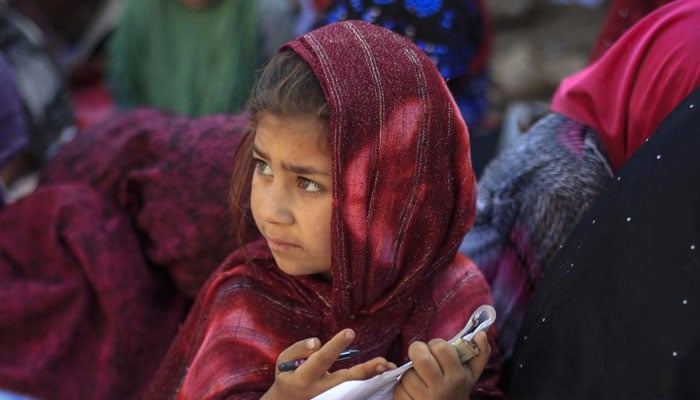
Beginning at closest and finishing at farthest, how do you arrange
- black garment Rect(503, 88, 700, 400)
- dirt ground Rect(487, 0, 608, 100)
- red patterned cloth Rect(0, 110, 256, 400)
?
black garment Rect(503, 88, 700, 400), red patterned cloth Rect(0, 110, 256, 400), dirt ground Rect(487, 0, 608, 100)

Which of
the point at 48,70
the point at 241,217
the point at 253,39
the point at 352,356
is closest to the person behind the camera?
the point at 352,356

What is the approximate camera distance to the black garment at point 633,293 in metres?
1.47

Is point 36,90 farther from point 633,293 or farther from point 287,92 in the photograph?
point 633,293

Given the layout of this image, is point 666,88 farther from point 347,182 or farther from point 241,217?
point 241,217

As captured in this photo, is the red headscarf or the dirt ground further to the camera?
the dirt ground

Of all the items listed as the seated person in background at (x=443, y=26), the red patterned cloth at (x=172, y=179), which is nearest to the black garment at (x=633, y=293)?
the red patterned cloth at (x=172, y=179)

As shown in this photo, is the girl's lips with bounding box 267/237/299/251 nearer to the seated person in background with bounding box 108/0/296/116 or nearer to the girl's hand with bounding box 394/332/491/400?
the girl's hand with bounding box 394/332/491/400

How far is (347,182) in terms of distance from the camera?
5.45 ft

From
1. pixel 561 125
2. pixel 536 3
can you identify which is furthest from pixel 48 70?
pixel 536 3

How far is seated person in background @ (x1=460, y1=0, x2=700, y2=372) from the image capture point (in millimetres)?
1996

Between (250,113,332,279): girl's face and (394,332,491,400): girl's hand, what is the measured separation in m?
0.31

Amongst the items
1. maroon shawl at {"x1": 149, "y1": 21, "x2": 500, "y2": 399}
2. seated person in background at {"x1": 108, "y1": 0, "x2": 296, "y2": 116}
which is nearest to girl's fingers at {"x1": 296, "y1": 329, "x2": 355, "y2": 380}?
maroon shawl at {"x1": 149, "y1": 21, "x2": 500, "y2": 399}

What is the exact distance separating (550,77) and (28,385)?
4.74 metres

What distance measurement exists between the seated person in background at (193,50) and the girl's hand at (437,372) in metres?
2.83
